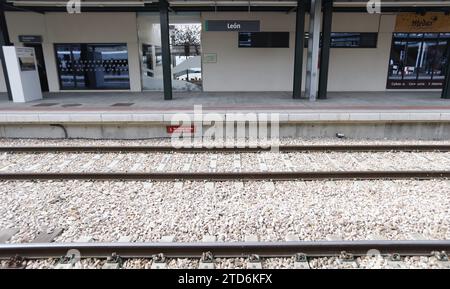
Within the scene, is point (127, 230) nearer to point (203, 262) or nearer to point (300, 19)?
point (203, 262)

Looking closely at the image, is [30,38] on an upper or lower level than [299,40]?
upper

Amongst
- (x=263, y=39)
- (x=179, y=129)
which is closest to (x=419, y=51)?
(x=263, y=39)

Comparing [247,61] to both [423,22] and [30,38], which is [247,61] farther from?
[30,38]

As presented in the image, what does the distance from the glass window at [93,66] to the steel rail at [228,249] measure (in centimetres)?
1261

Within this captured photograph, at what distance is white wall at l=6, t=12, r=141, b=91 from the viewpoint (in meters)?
13.9

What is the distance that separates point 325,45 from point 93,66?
1104cm

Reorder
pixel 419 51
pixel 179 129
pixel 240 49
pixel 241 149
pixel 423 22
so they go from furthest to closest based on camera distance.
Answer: pixel 419 51 → pixel 240 49 → pixel 423 22 → pixel 179 129 → pixel 241 149

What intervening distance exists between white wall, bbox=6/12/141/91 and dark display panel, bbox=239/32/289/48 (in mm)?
5271

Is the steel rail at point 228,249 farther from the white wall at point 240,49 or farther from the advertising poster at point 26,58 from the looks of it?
the white wall at point 240,49

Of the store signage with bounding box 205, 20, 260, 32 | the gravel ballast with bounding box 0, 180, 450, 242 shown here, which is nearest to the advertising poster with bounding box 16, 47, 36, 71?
the store signage with bounding box 205, 20, 260, 32

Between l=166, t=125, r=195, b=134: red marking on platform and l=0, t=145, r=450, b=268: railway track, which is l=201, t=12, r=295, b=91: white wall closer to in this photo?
l=166, t=125, r=195, b=134: red marking on platform

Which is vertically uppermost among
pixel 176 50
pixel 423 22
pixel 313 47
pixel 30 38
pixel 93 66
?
pixel 423 22

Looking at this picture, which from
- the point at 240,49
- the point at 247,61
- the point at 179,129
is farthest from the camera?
the point at 247,61

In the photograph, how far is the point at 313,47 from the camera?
10.7 m
